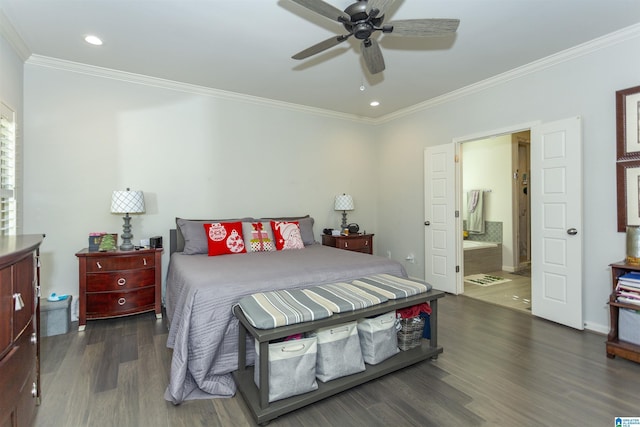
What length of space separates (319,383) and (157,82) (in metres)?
3.69

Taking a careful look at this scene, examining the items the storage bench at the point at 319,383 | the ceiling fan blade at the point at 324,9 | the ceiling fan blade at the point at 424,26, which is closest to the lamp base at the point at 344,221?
the storage bench at the point at 319,383

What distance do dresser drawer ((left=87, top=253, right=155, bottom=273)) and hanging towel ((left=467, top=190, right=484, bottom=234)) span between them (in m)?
5.76

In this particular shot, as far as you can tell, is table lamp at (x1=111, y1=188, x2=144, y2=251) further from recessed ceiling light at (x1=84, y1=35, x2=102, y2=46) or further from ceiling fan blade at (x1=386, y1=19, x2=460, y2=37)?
ceiling fan blade at (x1=386, y1=19, x2=460, y2=37)

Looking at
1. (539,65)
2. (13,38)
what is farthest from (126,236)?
(539,65)

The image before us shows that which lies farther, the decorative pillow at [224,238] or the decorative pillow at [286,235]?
the decorative pillow at [286,235]

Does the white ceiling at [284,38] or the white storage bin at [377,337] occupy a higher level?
the white ceiling at [284,38]

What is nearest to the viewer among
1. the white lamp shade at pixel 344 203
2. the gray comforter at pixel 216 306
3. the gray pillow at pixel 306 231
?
the gray comforter at pixel 216 306

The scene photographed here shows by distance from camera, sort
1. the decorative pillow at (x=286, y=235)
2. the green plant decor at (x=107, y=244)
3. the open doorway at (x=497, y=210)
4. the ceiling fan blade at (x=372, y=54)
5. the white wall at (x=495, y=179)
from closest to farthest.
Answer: the ceiling fan blade at (x=372, y=54) → the green plant decor at (x=107, y=244) → the decorative pillow at (x=286, y=235) → the open doorway at (x=497, y=210) → the white wall at (x=495, y=179)

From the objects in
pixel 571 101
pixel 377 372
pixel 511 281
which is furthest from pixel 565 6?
pixel 511 281

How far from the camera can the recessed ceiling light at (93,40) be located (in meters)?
2.79

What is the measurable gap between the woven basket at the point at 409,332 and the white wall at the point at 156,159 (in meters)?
2.67

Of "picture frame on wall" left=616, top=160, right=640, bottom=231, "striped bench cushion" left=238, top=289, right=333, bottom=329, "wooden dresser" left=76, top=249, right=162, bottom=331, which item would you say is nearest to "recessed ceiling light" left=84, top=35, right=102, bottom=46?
"wooden dresser" left=76, top=249, right=162, bottom=331

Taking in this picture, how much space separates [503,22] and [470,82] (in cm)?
131

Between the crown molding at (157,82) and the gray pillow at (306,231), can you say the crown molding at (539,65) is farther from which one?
the gray pillow at (306,231)
